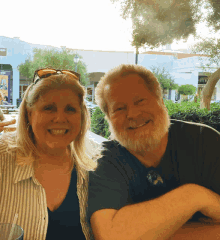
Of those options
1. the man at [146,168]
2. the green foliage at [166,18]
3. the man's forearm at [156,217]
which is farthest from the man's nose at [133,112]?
the green foliage at [166,18]

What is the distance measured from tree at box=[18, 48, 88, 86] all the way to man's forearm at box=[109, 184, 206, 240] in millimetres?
18191

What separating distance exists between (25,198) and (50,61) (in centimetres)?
1904

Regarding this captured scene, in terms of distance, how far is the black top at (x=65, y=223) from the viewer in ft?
4.37

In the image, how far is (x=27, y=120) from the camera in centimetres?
158

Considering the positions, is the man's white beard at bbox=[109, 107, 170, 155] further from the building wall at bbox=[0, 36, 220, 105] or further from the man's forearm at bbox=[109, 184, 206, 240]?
the building wall at bbox=[0, 36, 220, 105]

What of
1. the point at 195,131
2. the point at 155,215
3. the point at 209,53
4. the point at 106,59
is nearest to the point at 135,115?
the point at 195,131

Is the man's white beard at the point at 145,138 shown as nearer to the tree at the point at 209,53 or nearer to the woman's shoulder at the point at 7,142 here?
the woman's shoulder at the point at 7,142

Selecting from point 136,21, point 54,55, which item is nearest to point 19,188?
point 136,21

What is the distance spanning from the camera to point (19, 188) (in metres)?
1.38

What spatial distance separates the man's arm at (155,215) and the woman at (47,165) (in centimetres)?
22

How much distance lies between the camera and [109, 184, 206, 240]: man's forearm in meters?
1.17

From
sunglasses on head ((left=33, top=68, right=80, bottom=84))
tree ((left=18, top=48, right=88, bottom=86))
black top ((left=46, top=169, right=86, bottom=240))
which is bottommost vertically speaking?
black top ((left=46, top=169, right=86, bottom=240))

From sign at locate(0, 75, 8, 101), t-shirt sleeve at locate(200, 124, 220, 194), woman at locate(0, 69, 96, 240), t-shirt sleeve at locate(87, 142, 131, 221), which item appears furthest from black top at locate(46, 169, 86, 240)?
sign at locate(0, 75, 8, 101)

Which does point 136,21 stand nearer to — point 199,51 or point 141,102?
point 199,51
